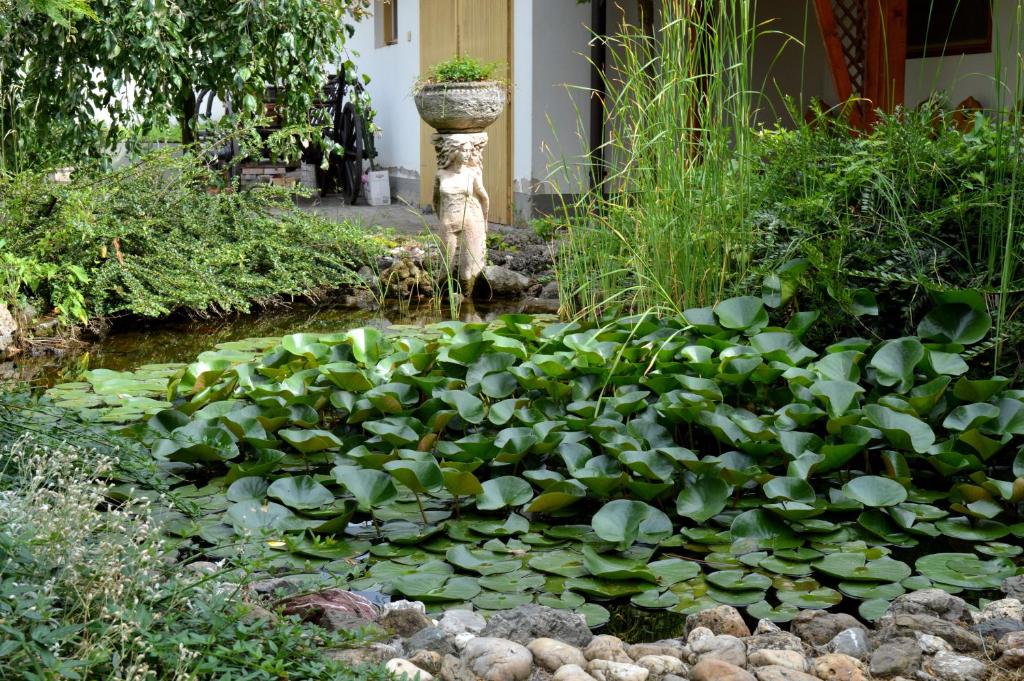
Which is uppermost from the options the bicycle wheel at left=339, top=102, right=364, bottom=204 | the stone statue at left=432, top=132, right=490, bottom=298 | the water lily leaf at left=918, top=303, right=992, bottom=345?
the bicycle wheel at left=339, top=102, right=364, bottom=204

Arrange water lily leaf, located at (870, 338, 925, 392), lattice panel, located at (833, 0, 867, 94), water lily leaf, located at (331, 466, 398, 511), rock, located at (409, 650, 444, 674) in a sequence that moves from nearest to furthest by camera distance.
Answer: rock, located at (409, 650, 444, 674)
water lily leaf, located at (331, 466, 398, 511)
water lily leaf, located at (870, 338, 925, 392)
lattice panel, located at (833, 0, 867, 94)

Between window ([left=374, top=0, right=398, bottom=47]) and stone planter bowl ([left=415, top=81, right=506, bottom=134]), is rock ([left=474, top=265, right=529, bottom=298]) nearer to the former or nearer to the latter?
stone planter bowl ([left=415, top=81, right=506, bottom=134])

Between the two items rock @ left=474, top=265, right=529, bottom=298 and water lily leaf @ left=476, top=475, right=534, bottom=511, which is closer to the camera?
water lily leaf @ left=476, top=475, right=534, bottom=511

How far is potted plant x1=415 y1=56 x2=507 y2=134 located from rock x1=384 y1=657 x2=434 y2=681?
4.81 meters

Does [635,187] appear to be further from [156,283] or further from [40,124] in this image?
[40,124]

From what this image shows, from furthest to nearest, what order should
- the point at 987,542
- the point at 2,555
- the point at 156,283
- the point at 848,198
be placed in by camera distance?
1. the point at 156,283
2. the point at 848,198
3. the point at 987,542
4. the point at 2,555

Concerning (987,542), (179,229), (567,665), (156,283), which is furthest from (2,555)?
(179,229)

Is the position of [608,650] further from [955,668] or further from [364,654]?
[955,668]

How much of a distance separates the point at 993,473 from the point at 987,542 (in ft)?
1.41

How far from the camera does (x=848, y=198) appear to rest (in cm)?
346

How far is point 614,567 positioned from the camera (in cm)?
224

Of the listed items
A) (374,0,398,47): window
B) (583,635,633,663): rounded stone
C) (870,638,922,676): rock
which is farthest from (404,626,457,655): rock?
(374,0,398,47): window

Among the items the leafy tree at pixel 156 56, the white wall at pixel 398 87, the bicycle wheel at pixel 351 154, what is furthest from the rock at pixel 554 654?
the bicycle wheel at pixel 351 154

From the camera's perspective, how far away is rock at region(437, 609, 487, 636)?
78.2 inches
